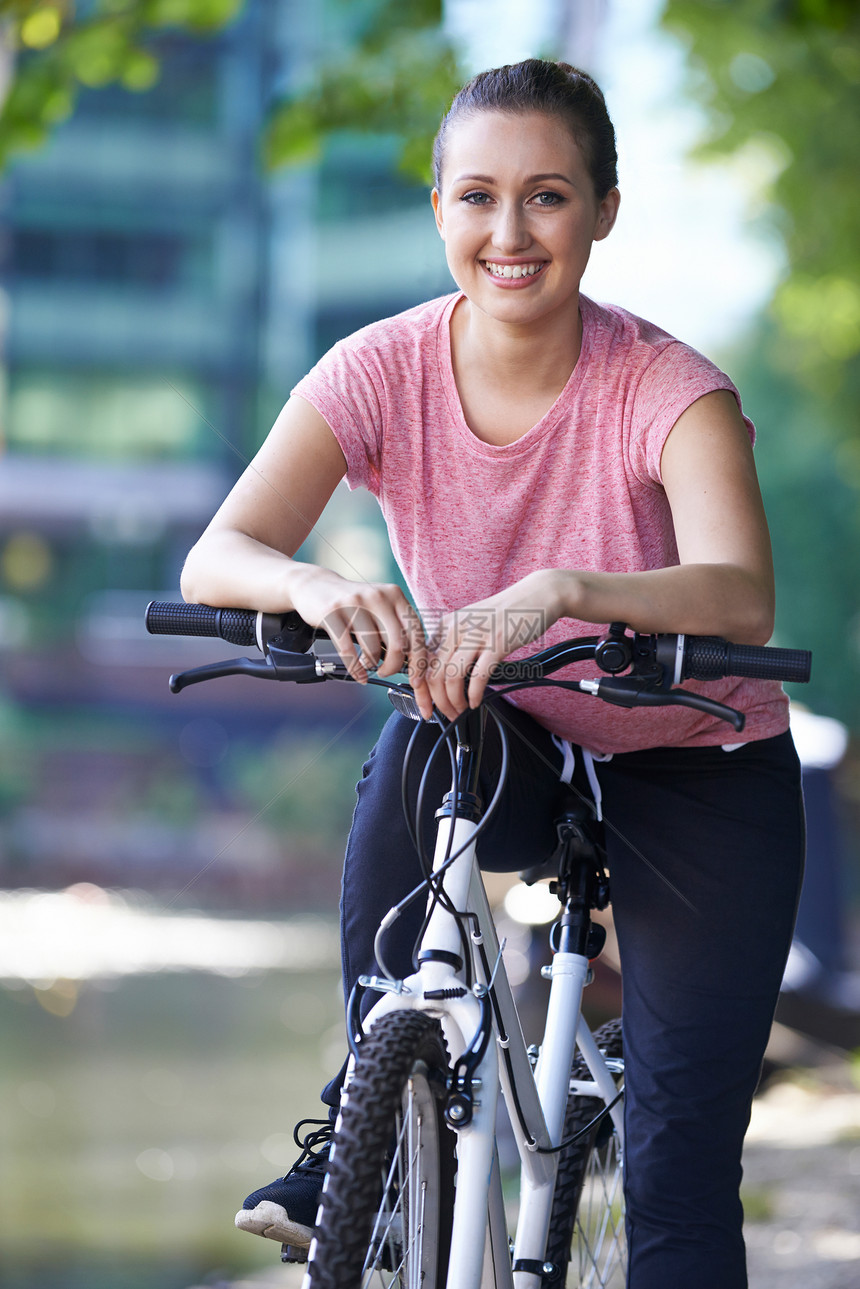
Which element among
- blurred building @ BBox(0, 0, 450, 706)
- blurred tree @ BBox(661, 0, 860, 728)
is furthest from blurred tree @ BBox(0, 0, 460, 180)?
blurred building @ BBox(0, 0, 450, 706)

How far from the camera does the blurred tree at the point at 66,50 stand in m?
3.96

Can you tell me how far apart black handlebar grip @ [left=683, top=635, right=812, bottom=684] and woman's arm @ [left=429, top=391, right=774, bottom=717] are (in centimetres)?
10

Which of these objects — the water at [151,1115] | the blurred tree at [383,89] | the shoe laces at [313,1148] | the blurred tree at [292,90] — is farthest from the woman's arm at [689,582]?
the blurred tree at [383,89]

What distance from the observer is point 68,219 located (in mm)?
13414

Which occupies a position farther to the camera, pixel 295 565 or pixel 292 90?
pixel 292 90

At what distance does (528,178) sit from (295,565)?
52 cm

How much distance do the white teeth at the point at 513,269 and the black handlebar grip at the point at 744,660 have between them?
19.7 inches

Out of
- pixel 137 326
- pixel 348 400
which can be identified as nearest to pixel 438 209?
pixel 348 400

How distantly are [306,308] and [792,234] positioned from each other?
470cm

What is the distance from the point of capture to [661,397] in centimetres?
160

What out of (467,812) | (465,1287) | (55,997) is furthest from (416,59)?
Answer: (55,997)

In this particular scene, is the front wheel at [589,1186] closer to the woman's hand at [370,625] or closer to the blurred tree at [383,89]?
the woman's hand at [370,625]

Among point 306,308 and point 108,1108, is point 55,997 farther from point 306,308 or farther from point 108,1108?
point 306,308

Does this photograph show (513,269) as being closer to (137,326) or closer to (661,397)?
(661,397)
